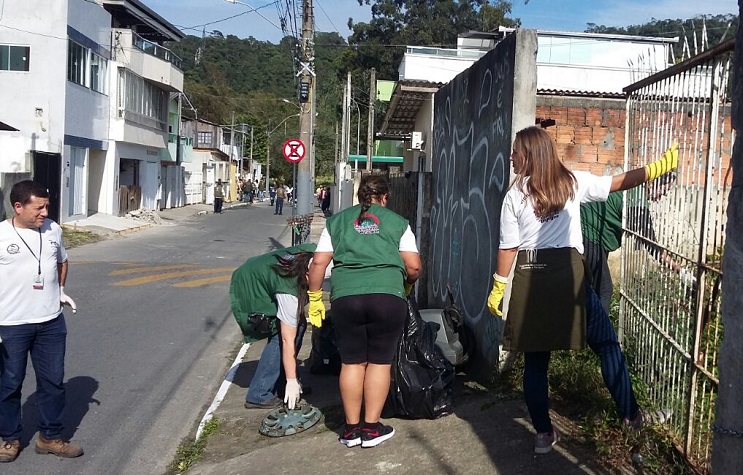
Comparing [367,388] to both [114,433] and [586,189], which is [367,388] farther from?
[114,433]

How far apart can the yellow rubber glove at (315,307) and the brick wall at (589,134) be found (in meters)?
5.88

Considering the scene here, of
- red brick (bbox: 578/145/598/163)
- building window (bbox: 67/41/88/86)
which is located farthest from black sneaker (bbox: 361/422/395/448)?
building window (bbox: 67/41/88/86)

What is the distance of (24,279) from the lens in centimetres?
485

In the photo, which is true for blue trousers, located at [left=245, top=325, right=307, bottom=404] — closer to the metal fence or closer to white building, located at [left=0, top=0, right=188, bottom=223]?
the metal fence

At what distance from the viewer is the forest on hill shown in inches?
2286

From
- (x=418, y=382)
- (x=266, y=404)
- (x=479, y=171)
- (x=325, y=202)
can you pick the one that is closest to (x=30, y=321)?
(x=266, y=404)

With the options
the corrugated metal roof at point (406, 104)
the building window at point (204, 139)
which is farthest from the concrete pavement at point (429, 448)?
the building window at point (204, 139)

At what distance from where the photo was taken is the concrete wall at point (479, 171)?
5.40m

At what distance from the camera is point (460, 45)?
32.8 metres

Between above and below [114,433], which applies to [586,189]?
above

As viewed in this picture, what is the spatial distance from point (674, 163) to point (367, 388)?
2.16 m

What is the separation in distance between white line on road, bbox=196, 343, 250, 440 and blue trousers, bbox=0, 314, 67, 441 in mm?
1028

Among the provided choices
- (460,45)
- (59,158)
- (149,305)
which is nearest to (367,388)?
(149,305)

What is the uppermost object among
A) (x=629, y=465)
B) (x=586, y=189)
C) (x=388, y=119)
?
(x=388, y=119)
